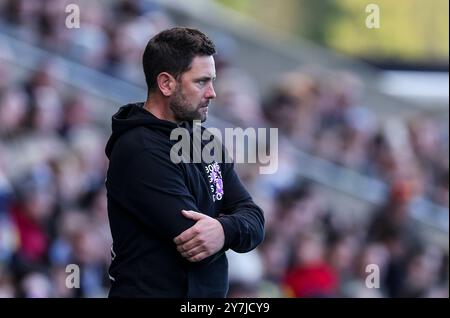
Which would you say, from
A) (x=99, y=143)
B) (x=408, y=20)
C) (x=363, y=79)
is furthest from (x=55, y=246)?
(x=408, y=20)

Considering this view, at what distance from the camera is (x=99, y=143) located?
8000 millimetres

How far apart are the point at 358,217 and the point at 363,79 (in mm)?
2782

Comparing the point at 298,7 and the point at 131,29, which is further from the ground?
the point at 298,7

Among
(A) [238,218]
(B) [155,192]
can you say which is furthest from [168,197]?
(A) [238,218]

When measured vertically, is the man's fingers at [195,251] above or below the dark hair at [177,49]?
below

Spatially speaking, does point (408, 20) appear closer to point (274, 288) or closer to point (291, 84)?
point (291, 84)

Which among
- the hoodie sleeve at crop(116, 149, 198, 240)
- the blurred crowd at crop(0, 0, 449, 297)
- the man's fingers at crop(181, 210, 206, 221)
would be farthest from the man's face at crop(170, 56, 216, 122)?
the blurred crowd at crop(0, 0, 449, 297)

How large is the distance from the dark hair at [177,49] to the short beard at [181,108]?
0.21ft

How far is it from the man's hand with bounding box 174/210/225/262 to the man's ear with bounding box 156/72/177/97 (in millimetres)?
423

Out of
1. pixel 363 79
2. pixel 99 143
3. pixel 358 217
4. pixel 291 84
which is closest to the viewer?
pixel 99 143

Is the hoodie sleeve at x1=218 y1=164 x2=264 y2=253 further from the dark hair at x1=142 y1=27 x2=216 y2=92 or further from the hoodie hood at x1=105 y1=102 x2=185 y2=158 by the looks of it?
the dark hair at x1=142 y1=27 x2=216 y2=92

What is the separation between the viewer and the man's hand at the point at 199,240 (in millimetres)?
3500

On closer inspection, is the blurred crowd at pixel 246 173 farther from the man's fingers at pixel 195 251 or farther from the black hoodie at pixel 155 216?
the man's fingers at pixel 195 251

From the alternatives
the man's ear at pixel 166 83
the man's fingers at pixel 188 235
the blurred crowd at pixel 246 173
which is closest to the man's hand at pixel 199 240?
the man's fingers at pixel 188 235
